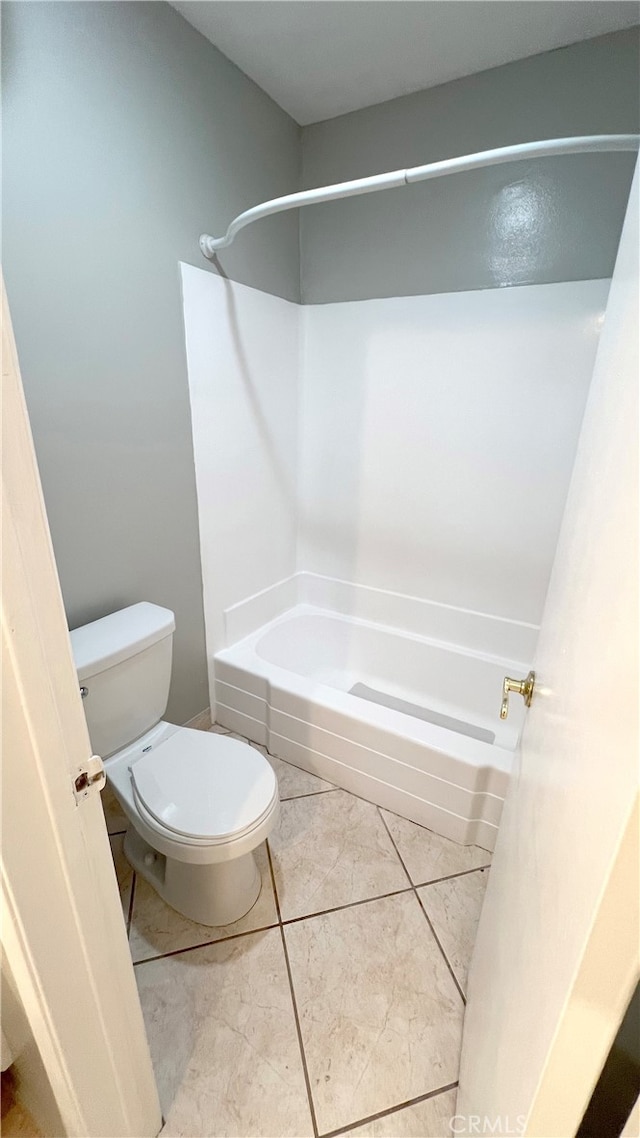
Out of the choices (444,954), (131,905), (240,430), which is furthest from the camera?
(240,430)

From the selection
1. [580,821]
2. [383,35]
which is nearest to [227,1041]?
[580,821]

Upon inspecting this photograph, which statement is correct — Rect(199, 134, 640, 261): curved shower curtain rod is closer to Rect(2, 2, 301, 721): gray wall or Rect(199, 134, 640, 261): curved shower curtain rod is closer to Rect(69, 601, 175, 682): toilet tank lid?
Rect(2, 2, 301, 721): gray wall

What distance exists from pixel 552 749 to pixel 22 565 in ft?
2.20

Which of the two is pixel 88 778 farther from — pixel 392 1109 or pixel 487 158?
pixel 487 158

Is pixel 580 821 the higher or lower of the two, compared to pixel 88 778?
higher

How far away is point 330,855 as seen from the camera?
1.51 metres

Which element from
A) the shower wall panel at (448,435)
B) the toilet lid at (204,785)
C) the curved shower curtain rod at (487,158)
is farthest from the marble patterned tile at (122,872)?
the curved shower curtain rod at (487,158)

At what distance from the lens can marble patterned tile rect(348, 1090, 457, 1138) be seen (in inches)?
A: 37.0

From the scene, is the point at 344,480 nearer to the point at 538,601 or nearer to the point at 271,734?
the point at 538,601

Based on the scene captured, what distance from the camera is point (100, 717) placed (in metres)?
1.30

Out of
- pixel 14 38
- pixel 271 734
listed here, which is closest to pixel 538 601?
pixel 271 734

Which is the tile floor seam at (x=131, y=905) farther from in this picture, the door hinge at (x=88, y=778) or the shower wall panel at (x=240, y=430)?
the door hinge at (x=88, y=778)

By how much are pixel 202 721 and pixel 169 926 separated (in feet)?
2.60
